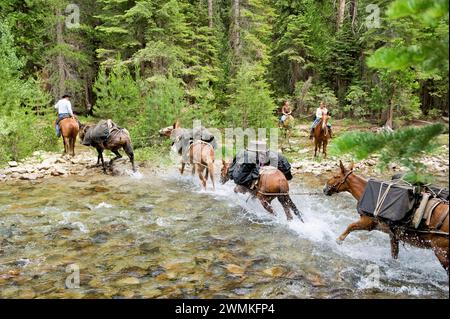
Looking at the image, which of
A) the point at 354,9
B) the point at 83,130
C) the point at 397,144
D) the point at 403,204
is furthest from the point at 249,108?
the point at 397,144

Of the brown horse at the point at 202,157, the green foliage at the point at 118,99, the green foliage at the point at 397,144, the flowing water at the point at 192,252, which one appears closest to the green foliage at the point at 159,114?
the green foliage at the point at 118,99

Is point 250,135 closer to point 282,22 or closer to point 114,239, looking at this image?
point 114,239

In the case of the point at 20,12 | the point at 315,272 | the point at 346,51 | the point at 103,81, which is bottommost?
the point at 315,272

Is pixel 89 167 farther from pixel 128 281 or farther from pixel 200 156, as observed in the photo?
pixel 128 281

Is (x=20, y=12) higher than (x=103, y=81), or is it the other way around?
(x=20, y=12)

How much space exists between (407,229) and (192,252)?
12.7ft

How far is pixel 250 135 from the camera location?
19516 mm

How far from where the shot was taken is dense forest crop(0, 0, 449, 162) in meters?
17.3

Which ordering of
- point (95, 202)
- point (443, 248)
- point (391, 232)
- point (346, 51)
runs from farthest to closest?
point (346, 51) → point (95, 202) → point (391, 232) → point (443, 248)

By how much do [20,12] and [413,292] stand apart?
27.4m

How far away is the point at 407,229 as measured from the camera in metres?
6.14

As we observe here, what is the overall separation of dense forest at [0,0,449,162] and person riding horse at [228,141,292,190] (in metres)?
8.15

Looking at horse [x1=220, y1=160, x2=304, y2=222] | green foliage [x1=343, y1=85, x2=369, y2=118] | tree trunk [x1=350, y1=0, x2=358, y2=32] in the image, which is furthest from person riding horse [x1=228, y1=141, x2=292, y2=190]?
tree trunk [x1=350, y1=0, x2=358, y2=32]

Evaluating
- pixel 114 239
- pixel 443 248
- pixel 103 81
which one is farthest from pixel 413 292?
pixel 103 81
